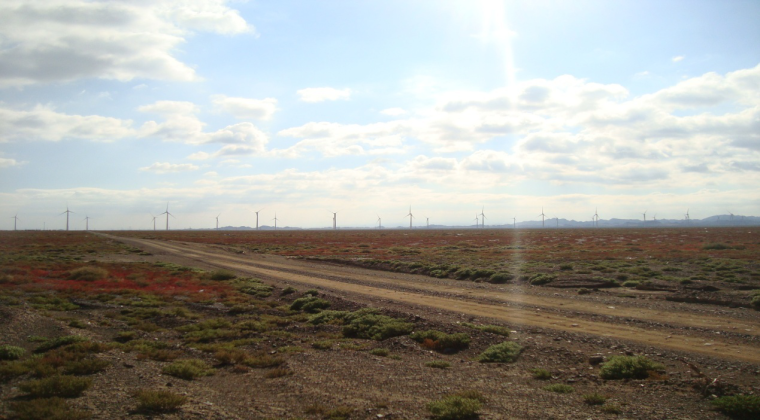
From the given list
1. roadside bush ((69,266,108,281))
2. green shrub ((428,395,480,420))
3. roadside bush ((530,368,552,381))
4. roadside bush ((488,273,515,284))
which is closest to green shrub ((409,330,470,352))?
roadside bush ((530,368,552,381))

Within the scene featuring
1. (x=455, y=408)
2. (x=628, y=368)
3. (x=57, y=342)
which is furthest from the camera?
(x=57, y=342)

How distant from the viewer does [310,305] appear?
70.7ft

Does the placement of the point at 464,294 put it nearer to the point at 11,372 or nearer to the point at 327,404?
the point at 327,404

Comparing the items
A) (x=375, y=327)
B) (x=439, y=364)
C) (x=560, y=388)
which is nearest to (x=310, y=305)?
(x=375, y=327)

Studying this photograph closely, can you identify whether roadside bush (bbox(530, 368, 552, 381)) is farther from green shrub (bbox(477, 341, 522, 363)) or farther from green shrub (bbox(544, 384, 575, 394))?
green shrub (bbox(477, 341, 522, 363))

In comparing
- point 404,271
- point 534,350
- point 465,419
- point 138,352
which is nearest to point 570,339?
point 534,350

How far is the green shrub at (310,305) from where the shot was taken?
21.3 m

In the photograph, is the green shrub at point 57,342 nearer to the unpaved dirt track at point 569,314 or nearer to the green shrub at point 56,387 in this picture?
the green shrub at point 56,387

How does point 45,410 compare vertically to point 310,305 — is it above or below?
above

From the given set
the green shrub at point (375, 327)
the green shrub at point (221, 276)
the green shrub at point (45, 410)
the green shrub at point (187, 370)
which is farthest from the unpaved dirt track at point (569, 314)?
the green shrub at point (45, 410)

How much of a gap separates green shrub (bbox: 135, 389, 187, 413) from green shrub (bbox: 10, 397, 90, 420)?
0.96m

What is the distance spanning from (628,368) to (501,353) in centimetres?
Answer: 321

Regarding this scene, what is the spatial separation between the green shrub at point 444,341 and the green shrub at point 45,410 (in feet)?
30.4

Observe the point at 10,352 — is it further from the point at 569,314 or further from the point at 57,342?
the point at 569,314
